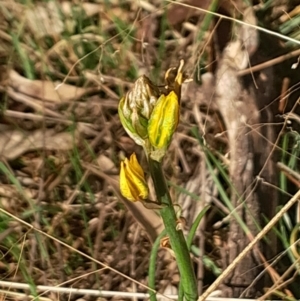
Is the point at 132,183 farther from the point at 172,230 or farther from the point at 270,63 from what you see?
the point at 270,63

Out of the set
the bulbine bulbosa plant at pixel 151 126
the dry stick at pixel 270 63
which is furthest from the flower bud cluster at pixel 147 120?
the dry stick at pixel 270 63

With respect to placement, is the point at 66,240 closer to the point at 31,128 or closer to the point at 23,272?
the point at 23,272

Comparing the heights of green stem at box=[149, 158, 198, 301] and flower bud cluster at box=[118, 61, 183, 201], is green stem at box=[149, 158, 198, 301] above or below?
below

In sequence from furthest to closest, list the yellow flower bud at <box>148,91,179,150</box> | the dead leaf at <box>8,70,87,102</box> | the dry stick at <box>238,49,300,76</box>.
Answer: the dead leaf at <box>8,70,87,102</box>
the dry stick at <box>238,49,300,76</box>
the yellow flower bud at <box>148,91,179,150</box>

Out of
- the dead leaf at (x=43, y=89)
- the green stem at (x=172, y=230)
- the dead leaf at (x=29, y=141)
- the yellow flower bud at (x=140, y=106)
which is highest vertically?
the dead leaf at (x=43, y=89)

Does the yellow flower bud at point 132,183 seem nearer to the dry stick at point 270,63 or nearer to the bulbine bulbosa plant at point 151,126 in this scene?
the bulbine bulbosa plant at point 151,126

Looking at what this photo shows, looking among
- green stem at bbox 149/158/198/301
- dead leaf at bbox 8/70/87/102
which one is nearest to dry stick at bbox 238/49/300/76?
dead leaf at bbox 8/70/87/102

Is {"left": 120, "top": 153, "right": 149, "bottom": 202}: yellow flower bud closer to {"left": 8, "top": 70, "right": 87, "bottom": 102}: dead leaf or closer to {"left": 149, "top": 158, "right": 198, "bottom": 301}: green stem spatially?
{"left": 149, "top": 158, "right": 198, "bottom": 301}: green stem
